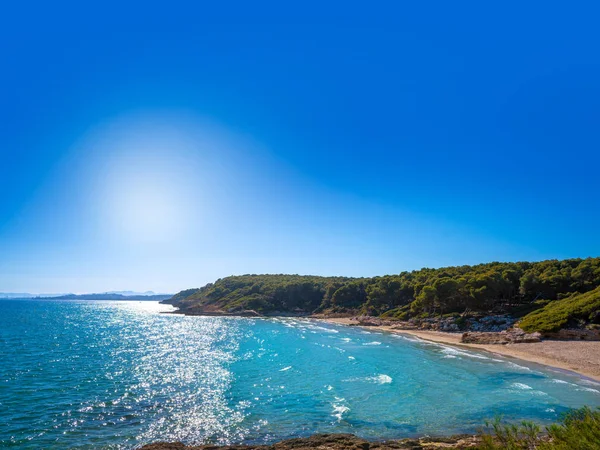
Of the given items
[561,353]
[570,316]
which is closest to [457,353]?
[561,353]

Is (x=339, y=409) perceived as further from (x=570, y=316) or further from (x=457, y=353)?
(x=570, y=316)

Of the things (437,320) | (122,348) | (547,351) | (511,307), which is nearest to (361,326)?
(437,320)

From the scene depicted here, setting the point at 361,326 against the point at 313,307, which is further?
the point at 313,307

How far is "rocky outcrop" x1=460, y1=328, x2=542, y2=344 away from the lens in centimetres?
5382

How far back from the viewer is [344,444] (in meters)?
17.9

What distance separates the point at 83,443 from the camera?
60.3 feet

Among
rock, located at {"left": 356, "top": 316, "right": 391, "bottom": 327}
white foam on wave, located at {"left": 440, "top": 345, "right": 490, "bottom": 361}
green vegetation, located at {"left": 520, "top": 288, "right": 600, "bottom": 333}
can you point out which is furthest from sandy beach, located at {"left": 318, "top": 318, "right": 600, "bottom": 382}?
rock, located at {"left": 356, "top": 316, "right": 391, "bottom": 327}

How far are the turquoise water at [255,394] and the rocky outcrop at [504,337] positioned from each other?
1000 cm

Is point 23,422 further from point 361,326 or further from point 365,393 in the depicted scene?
point 361,326

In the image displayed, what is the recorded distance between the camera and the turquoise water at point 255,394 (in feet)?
68.6

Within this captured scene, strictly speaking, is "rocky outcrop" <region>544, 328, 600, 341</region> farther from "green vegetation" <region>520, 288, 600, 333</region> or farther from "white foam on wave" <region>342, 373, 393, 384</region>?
"white foam on wave" <region>342, 373, 393, 384</region>

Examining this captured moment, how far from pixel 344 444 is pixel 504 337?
51.2 meters

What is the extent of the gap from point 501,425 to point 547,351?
109 ft

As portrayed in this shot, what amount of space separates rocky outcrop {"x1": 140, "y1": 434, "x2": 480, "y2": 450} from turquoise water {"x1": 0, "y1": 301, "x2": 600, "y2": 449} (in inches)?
67.6
